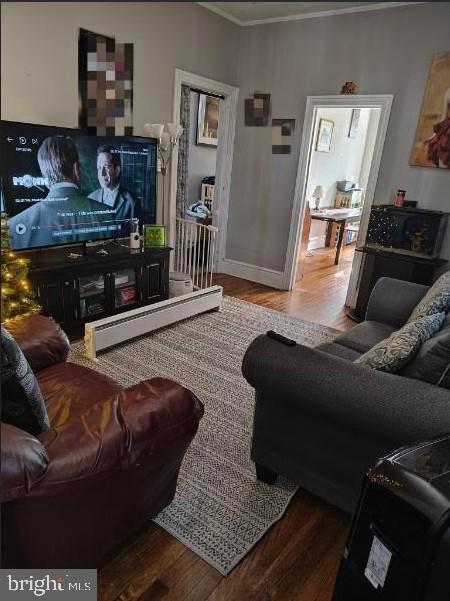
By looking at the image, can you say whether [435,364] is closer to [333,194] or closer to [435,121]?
[435,121]

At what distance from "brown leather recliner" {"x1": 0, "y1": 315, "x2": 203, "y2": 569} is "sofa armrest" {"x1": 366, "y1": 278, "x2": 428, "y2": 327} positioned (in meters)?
1.74

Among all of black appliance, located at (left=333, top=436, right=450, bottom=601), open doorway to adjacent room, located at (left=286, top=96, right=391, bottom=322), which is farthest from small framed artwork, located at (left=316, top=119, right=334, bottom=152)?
black appliance, located at (left=333, top=436, right=450, bottom=601)

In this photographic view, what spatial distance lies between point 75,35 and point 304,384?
2.94 m

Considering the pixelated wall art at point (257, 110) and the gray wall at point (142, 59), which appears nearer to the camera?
the gray wall at point (142, 59)

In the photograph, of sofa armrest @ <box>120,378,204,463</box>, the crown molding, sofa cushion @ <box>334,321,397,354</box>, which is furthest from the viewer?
the crown molding

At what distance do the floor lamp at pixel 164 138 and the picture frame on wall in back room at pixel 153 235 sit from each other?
0.46 meters

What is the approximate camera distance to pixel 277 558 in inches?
62.5

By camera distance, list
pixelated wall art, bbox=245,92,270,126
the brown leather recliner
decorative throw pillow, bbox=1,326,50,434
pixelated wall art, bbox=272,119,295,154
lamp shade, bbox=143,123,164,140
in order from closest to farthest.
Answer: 1. the brown leather recliner
2. decorative throw pillow, bbox=1,326,50,434
3. lamp shade, bbox=143,123,164,140
4. pixelated wall art, bbox=272,119,295,154
5. pixelated wall art, bbox=245,92,270,126

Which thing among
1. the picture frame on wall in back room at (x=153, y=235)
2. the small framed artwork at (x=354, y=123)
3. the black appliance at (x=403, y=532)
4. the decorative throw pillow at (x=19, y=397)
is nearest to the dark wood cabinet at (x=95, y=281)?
the picture frame on wall in back room at (x=153, y=235)

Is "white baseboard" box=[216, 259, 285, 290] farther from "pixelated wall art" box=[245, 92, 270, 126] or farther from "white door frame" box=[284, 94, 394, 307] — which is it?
"pixelated wall art" box=[245, 92, 270, 126]

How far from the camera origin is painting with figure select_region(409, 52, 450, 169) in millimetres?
3531

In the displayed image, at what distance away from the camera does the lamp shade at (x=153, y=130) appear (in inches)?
144

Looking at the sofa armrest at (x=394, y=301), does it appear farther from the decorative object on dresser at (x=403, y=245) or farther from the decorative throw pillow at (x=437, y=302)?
the decorative object on dresser at (x=403, y=245)

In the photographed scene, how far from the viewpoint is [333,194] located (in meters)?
7.34
